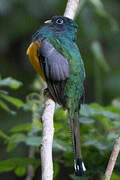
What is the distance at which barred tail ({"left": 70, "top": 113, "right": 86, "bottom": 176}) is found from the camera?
343 cm

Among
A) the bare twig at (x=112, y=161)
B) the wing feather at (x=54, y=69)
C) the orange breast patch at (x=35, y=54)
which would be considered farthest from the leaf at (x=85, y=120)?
the bare twig at (x=112, y=161)

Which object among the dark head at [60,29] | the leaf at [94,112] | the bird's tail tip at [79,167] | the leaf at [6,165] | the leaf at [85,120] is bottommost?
the bird's tail tip at [79,167]

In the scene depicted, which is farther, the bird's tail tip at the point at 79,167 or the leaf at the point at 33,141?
the leaf at the point at 33,141

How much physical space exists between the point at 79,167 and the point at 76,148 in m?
0.18

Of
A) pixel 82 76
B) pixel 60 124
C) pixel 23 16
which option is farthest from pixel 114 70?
pixel 60 124

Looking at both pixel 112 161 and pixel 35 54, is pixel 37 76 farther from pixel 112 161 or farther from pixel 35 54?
pixel 112 161

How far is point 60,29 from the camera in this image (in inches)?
179

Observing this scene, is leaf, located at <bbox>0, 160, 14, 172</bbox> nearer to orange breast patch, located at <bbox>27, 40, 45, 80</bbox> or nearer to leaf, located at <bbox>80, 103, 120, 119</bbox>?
leaf, located at <bbox>80, 103, 120, 119</bbox>

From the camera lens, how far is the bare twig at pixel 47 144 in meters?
2.82

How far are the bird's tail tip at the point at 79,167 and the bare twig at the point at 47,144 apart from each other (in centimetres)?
41

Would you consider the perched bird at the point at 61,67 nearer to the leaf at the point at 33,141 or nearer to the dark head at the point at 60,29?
the dark head at the point at 60,29

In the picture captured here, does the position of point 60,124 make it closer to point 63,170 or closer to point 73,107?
point 73,107

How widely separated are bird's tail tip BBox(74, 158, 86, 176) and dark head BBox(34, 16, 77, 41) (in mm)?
1373

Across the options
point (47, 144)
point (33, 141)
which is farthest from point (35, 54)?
point (47, 144)
